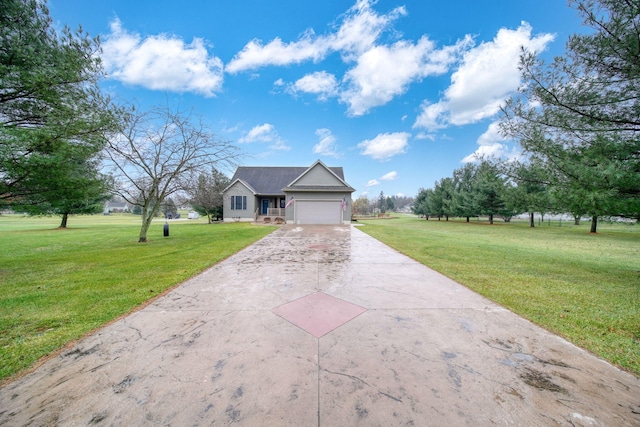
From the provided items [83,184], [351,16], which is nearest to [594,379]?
[83,184]

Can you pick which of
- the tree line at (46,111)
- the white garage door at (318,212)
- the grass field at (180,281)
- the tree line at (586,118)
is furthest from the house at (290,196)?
the tree line at (586,118)

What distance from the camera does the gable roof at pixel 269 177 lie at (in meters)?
24.5

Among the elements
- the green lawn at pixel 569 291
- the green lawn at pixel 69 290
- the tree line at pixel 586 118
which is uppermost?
the tree line at pixel 586 118

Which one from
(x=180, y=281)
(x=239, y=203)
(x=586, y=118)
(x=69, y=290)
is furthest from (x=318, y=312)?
(x=239, y=203)

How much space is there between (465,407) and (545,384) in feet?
2.94

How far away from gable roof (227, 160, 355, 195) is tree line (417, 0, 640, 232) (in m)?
19.0

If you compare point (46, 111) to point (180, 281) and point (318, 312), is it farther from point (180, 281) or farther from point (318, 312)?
point (318, 312)

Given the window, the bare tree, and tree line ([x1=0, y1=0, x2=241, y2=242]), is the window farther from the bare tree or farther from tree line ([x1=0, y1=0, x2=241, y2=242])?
tree line ([x1=0, y1=0, x2=241, y2=242])

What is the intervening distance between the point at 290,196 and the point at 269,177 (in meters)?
6.72

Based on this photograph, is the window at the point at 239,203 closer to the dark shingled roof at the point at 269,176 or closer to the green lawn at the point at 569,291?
the dark shingled roof at the point at 269,176

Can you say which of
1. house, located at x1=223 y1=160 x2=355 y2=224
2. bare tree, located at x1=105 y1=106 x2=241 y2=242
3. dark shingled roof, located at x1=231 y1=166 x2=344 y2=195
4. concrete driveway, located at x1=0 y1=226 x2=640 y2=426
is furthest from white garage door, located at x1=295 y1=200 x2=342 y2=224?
concrete driveway, located at x1=0 y1=226 x2=640 y2=426

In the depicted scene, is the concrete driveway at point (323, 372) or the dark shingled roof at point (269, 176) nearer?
the concrete driveway at point (323, 372)

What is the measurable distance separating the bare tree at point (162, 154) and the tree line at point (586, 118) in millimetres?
10223

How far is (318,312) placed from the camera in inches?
132
